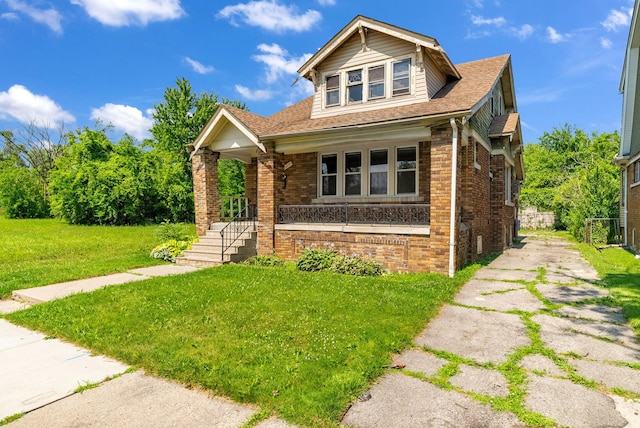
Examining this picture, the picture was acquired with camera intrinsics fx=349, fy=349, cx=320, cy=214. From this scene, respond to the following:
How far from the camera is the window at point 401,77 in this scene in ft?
34.4

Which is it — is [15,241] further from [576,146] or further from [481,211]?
[576,146]

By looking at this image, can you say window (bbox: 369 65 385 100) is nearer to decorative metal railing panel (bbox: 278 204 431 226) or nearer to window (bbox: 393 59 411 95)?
window (bbox: 393 59 411 95)

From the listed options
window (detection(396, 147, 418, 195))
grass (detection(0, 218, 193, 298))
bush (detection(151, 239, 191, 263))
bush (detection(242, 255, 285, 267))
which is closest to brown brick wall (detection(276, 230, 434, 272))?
bush (detection(242, 255, 285, 267))

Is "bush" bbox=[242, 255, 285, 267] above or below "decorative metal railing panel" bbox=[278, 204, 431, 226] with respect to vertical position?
below

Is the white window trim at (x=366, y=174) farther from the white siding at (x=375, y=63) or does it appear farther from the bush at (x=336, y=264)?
the bush at (x=336, y=264)

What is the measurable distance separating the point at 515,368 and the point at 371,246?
587 centimetres

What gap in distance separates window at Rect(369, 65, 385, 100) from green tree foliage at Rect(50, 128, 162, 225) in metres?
16.5

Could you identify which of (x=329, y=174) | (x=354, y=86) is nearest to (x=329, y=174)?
(x=329, y=174)

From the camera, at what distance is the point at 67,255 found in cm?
1186

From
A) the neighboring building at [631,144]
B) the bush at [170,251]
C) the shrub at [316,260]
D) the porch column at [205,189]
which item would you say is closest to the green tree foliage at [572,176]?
the neighboring building at [631,144]

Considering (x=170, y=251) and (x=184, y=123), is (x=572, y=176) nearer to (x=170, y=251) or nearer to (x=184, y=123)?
(x=170, y=251)

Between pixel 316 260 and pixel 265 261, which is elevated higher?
pixel 316 260

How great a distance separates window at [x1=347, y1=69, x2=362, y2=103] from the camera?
11.3 metres

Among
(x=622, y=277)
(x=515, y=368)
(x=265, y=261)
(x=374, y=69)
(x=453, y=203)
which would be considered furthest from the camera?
(x=374, y=69)
